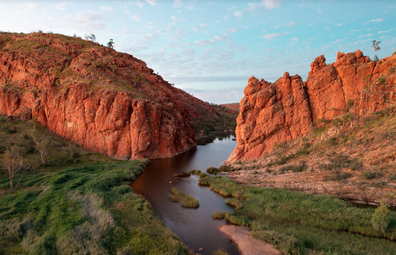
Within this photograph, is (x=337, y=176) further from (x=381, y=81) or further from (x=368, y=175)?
(x=381, y=81)

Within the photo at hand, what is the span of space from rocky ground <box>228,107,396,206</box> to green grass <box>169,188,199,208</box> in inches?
306

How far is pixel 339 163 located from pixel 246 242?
54.2 feet

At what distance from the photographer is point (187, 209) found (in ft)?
74.1

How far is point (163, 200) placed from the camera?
25125mm

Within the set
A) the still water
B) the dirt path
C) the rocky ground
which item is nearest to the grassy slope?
the still water

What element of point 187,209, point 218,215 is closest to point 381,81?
point 218,215

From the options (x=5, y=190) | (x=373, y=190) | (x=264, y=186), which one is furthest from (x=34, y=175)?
(x=373, y=190)

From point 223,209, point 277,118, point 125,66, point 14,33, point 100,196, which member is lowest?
point 223,209

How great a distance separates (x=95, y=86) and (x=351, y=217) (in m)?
47.0

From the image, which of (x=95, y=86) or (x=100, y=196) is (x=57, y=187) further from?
(x=95, y=86)

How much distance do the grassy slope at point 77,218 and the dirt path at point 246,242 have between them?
3822 millimetres

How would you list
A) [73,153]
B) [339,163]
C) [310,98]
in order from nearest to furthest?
[339,163] → [310,98] → [73,153]

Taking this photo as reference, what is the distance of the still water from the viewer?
55.4 feet

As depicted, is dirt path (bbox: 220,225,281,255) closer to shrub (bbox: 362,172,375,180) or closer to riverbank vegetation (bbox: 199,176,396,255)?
riverbank vegetation (bbox: 199,176,396,255)
